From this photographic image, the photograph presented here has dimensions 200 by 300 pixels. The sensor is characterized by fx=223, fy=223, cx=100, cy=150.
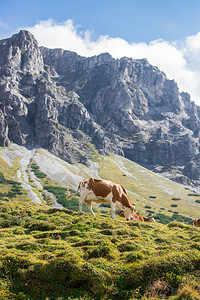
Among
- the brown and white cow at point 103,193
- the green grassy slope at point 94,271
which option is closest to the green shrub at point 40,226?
the green grassy slope at point 94,271

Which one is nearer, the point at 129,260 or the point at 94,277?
the point at 94,277

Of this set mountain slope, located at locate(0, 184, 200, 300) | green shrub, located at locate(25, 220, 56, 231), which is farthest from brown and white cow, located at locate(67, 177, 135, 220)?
mountain slope, located at locate(0, 184, 200, 300)

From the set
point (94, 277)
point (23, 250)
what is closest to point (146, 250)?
point (94, 277)

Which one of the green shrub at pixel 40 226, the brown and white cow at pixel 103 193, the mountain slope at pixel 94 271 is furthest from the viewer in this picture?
the brown and white cow at pixel 103 193

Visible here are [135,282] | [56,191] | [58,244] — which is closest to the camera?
[135,282]

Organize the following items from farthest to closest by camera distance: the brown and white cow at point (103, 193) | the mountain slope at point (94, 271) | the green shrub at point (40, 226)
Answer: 1. the brown and white cow at point (103, 193)
2. the green shrub at point (40, 226)
3. the mountain slope at point (94, 271)

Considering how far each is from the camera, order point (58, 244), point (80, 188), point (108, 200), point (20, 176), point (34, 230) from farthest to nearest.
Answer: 1. point (20, 176)
2. point (80, 188)
3. point (108, 200)
4. point (34, 230)
5. point (58, 244)

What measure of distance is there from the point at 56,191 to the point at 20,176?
42560mm

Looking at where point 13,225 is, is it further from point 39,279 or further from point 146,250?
point 146,250

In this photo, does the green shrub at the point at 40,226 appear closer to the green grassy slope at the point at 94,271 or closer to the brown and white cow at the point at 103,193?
the green grassy slope at the point at 94,271

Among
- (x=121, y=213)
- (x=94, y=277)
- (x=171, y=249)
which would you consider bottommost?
(x=121, y=213)

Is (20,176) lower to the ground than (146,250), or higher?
lower

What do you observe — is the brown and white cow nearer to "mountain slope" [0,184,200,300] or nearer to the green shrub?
the green shrub

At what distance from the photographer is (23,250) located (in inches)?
508
